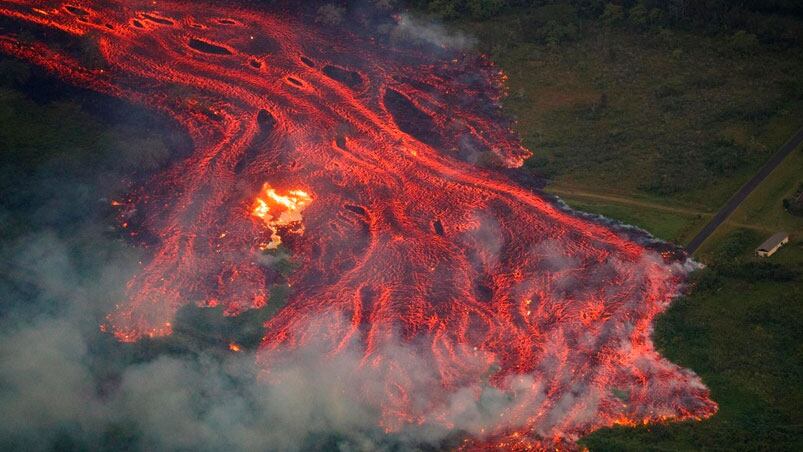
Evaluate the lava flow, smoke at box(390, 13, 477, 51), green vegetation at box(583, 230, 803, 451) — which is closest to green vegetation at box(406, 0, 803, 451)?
green vegetation at box(583, 230, 803, 451)

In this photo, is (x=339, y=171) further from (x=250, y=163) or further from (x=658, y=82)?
(x=658, y=82)

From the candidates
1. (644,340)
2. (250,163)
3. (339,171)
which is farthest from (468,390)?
(250,163)

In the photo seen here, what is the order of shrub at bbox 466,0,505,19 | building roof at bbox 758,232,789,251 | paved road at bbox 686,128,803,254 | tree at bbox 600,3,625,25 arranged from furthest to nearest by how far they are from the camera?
shrub at bbox 466,0,505,19
tree at bbox 600,3,625,25
paved road at bbox 686,128,803,254
building roof at bbox 758,232,789,251

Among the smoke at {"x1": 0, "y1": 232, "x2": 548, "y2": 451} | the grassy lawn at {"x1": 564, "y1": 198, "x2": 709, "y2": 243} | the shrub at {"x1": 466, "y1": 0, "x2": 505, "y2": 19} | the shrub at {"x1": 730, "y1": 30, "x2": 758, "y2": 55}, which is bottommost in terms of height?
the smoke at {"x1": 0, "y1": 232, "x2": 548, "y2": 451}

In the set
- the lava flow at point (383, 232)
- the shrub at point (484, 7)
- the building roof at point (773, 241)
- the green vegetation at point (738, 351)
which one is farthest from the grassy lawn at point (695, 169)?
the lava flow at point (383, 232)

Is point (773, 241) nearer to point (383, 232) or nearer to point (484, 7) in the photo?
point (383, 232)

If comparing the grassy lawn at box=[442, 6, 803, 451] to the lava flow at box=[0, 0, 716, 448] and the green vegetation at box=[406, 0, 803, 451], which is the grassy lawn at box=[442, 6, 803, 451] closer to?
the green vegetation at box=[406, 0, 803, 451]

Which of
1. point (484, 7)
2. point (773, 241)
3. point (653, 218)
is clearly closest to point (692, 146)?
point (653, 218)
